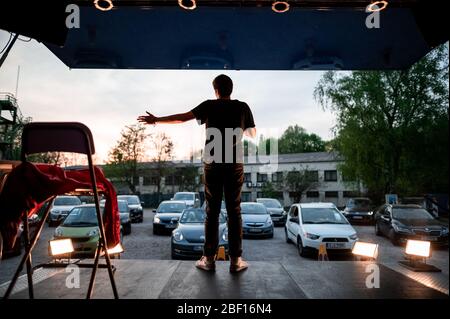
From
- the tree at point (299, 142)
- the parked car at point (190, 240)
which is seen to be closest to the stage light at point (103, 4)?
the parked car at point (190, 240)

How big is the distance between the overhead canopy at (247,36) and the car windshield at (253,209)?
1033cm

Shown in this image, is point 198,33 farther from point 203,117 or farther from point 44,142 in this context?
point 44,142

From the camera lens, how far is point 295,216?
38.5ft

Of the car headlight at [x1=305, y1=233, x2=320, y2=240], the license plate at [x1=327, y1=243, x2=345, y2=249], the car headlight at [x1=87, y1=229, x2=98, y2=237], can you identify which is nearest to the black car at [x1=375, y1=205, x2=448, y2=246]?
the license plate at [x1=327, y1=243, x2=345, y2=249]

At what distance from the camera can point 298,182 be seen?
44.4 meters

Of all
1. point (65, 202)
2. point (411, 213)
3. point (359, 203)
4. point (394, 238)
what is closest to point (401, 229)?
point (394, 238)

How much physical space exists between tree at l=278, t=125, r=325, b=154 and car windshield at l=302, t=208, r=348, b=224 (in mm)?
71703

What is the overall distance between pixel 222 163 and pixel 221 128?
0.39 metres

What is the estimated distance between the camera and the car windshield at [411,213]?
13.0 metres

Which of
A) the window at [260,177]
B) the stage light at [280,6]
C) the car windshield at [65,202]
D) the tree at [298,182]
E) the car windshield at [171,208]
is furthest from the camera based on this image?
the window at [260,177]

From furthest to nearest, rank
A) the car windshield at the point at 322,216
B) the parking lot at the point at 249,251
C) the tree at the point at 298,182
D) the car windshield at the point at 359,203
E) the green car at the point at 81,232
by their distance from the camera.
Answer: the tree at the point at 298,182 → the car windshield at the point at 359,203 → the car windshield at the point at 322,216 → the parking lot at the point at 249,251 → the green car at the point at 81,232

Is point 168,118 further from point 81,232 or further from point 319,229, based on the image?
point 319,229

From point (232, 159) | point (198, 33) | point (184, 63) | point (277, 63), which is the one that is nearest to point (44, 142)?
point (232, 159)

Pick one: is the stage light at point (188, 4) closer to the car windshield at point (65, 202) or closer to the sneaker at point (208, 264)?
the sneaker at point (208, 264)
